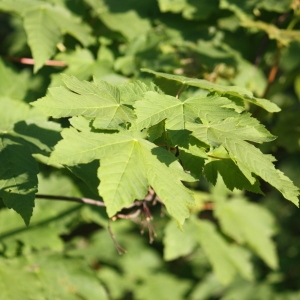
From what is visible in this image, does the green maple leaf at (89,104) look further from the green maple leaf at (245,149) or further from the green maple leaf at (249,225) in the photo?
the green maple leaf at (249,225)

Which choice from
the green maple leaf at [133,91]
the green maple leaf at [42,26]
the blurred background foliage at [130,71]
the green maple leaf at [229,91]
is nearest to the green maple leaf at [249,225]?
the blurred background foliage at [130,71]

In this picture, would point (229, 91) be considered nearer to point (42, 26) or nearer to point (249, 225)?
point (42, 26)

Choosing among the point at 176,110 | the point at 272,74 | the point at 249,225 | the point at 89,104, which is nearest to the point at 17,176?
the point at 89,104

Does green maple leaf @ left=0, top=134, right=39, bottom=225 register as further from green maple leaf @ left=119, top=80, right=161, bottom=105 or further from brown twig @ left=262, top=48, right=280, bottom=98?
brown twig @ left=262, top=48, right=280, bottom=98

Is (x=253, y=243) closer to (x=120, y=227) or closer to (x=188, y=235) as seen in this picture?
(x=188, y=235)

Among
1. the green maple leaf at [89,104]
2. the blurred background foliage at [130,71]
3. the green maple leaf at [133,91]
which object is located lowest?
the blurred background foliage at [130,71]

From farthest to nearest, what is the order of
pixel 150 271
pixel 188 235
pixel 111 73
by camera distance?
pixel 150 271 → pixel 188 235 → pixel 111 73

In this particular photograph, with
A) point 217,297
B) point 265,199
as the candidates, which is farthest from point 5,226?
point 265,199
